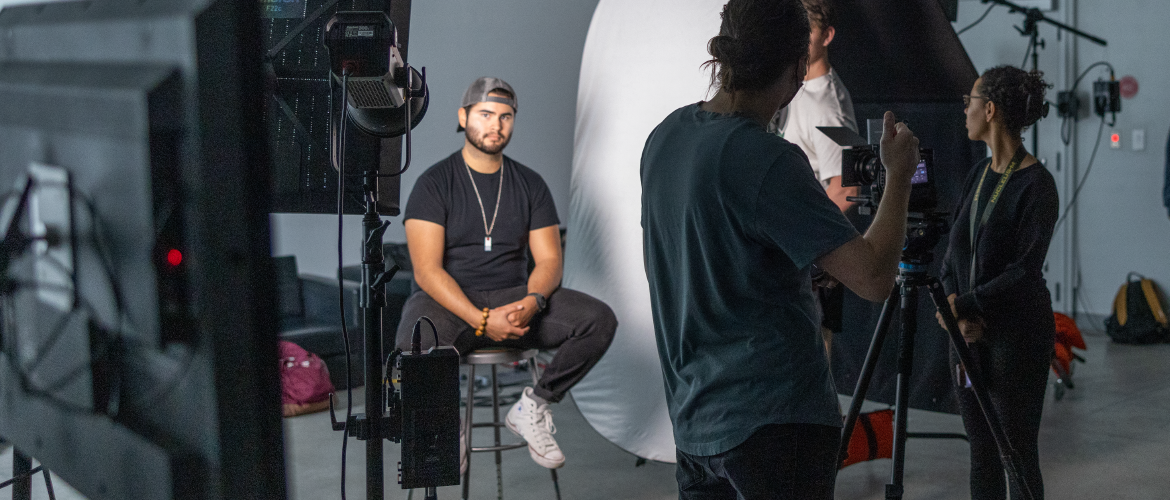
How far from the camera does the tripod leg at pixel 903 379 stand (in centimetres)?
197

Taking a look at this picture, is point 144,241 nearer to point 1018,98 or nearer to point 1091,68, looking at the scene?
point 1018,98

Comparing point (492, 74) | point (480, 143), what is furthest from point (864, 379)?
point (492, 74)

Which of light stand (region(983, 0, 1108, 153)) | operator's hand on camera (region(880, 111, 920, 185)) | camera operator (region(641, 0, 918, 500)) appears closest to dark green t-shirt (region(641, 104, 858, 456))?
camera operator (region(641, 0, 918, 500))

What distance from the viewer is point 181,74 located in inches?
13.7

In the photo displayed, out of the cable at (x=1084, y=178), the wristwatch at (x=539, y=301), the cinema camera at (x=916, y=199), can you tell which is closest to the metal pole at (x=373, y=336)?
the cinema camera at (x=916, y=199)

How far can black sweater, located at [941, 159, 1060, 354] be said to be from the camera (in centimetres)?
193

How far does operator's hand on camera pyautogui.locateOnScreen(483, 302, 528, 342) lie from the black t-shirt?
225 mm

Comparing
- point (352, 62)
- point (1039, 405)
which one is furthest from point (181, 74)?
point (1039, 405)

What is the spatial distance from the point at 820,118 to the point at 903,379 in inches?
33.2

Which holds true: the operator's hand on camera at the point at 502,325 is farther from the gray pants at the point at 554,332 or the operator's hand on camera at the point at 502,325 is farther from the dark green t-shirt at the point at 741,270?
the dark green t-shirt at the point at 741,270

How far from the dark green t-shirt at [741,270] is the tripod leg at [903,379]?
0.92 m

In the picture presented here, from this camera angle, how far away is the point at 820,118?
2.48m

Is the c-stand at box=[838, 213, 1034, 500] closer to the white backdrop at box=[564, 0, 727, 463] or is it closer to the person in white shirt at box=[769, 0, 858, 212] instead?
the person in white shirt at box=[769, 0, 858, 212]

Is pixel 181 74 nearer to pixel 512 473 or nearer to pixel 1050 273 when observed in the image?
pixel 512 473
